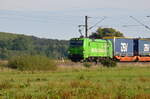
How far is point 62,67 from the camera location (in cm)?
4572

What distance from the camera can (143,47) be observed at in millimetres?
64750

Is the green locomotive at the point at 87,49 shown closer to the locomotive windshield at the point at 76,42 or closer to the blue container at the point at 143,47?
the locomotive windshield at the point at 76,42

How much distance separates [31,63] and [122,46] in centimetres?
2150

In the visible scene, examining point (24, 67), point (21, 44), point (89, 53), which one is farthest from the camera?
point (21, 44)

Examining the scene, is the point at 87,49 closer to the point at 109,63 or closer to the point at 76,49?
the point at 76,49

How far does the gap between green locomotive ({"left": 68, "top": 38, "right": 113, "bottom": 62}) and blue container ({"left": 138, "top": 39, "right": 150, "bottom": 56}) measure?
8030 millimetres

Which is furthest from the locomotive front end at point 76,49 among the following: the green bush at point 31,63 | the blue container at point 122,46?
the green bush at point 31,63

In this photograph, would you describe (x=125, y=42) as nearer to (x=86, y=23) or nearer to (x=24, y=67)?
(x=86, y=23)

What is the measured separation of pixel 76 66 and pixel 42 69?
15.3 ft

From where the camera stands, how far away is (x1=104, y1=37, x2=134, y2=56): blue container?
6038cm

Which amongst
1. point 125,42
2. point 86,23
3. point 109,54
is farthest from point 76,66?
point 86,23

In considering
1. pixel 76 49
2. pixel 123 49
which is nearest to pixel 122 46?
pixel 123 49

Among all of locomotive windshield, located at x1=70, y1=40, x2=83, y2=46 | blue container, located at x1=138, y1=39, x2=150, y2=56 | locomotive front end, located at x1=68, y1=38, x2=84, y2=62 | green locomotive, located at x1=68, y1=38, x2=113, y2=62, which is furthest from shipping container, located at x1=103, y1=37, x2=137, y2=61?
locomotive windshield, located at x1=70, y1=40, x2=83, y2=46

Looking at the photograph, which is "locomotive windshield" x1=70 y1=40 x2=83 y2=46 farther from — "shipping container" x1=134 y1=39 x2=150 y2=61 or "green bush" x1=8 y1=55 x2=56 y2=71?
"shipping container" x1=134 y1=39 x2=150 y2=61
